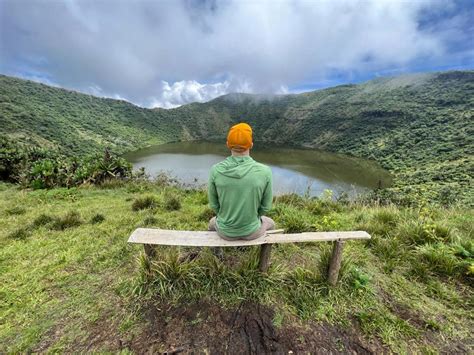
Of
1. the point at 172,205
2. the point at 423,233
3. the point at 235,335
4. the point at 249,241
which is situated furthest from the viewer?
the point at 172,205

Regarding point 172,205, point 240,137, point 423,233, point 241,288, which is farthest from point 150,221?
point 423,233

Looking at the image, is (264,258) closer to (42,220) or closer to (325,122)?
(42,220)

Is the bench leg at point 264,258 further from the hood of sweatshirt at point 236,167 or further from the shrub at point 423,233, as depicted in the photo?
the shrub at point 423,233

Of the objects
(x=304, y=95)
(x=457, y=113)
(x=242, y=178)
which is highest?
(x=304, y=95)

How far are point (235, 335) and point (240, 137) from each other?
163cm

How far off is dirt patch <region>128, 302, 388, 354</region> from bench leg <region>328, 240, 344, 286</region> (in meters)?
0.44

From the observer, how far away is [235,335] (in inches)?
69.9

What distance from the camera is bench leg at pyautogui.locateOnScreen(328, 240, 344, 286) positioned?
2123 millimetres

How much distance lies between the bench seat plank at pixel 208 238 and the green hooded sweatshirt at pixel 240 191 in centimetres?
11

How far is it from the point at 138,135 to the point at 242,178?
8861 centimetres

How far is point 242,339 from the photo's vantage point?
1747mm

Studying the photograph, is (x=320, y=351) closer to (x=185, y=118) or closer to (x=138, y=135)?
(x=138, y=135)

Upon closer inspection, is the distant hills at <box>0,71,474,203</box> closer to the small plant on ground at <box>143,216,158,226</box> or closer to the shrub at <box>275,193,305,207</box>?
the shrub at <box>275,193,305,207</box>

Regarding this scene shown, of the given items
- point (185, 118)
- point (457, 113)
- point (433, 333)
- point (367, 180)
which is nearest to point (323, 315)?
point (433, 333)
